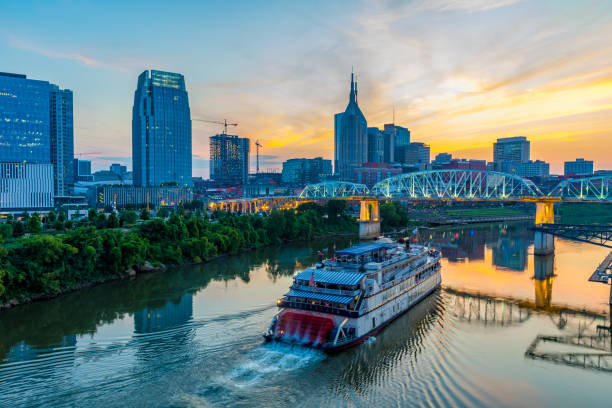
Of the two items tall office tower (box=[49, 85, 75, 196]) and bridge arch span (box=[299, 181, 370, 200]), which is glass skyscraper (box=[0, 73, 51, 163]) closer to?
tall office tower (box=[49, 85, 75, 196])

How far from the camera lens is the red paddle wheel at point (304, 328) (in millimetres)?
24781

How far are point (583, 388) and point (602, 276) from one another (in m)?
15.1

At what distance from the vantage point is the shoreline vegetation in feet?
114

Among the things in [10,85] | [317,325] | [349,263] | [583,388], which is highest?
[10,85]

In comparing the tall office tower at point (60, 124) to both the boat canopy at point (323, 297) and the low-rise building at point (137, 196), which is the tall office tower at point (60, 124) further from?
the boat canopy at point (323, 297)

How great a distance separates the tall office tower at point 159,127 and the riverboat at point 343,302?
511 feet

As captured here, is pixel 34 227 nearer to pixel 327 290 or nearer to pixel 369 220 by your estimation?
pixel 327 290

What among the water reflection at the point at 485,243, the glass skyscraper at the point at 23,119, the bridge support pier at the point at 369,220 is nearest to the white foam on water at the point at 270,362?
the water reflection at the point at 485,243

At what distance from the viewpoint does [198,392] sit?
62.8ft

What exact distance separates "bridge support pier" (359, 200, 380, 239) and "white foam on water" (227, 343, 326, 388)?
60160mm

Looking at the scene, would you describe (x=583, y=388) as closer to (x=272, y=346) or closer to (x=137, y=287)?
(x=272, y=346)

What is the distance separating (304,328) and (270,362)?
149 inches

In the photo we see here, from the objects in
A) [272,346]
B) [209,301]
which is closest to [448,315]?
[272,346]

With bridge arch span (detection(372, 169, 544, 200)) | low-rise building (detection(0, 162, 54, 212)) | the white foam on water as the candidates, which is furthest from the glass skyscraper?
the white foam on water
